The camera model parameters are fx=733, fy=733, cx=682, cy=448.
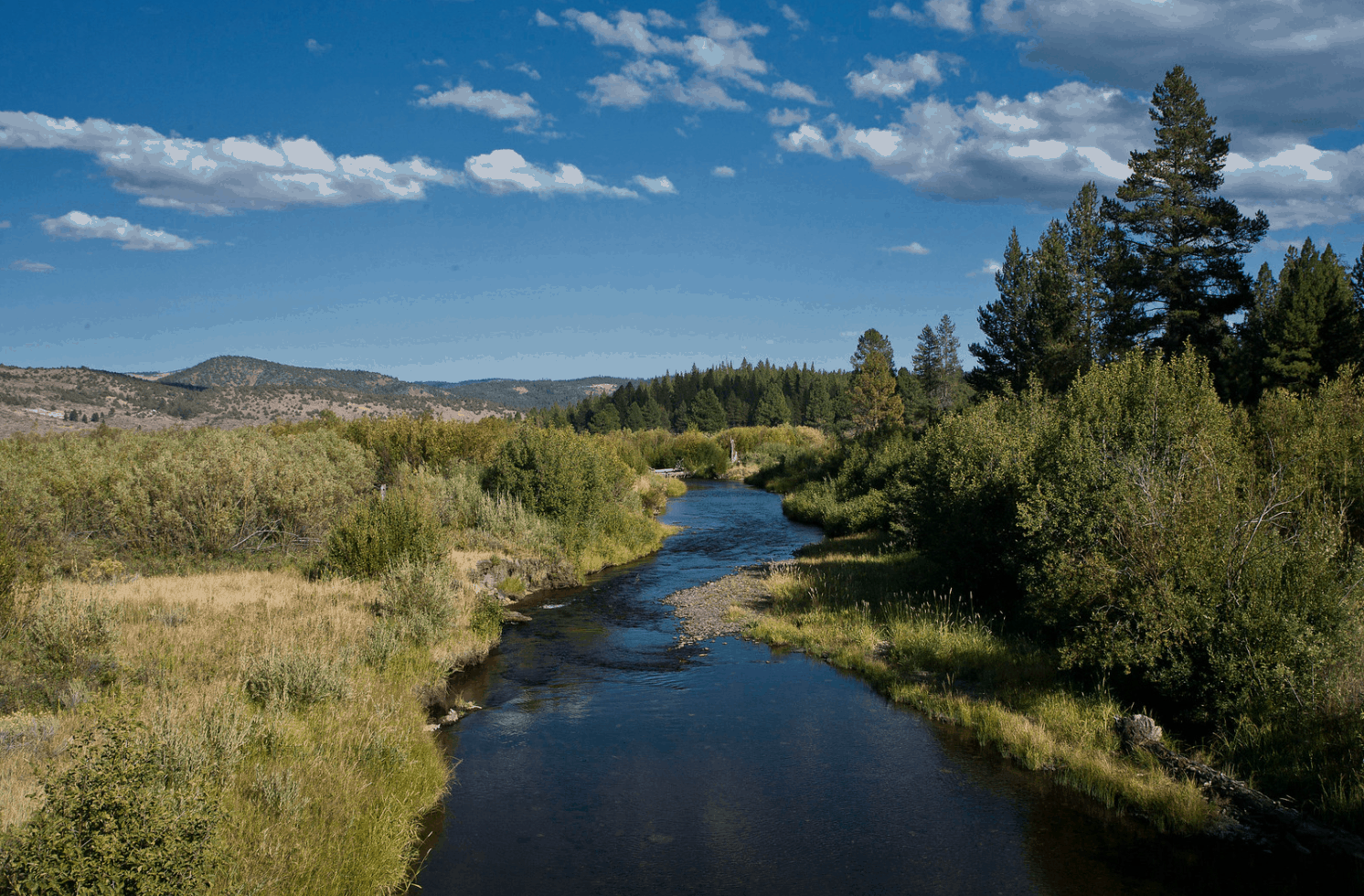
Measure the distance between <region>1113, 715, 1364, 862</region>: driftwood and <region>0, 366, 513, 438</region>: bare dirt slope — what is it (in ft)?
166

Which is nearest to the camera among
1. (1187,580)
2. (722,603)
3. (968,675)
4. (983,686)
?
(1187,580)

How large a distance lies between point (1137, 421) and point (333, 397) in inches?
4184

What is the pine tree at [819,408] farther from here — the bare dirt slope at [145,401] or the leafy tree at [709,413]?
the bare dirt slope at [145,401]

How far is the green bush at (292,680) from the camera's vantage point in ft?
36.5

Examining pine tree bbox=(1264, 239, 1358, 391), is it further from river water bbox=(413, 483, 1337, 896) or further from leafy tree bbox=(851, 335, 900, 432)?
leafy tree bbox=(851, 335, 900, 432)

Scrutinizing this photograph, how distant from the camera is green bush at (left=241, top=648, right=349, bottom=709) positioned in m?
11.1

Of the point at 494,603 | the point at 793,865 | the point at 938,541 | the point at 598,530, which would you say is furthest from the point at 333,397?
the point at 793,865

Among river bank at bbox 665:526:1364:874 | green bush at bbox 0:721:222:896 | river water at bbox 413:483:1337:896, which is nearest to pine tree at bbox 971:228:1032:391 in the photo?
river bank at bbox 665:526:1364:874

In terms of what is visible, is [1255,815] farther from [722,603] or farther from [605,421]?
[605,421]

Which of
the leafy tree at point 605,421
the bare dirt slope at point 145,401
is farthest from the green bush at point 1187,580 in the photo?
the leafy tree at point 605,421

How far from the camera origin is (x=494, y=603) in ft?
67.7

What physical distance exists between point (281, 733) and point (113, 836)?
4.06m

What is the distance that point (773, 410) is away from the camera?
11838 centimetres

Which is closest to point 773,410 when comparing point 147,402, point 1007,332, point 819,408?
point 819,408
